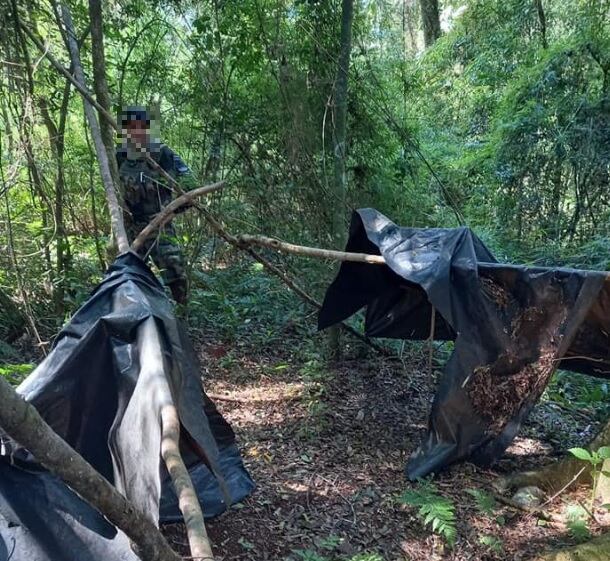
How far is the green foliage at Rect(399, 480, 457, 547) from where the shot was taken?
9.84 ft

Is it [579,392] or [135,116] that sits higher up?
[135,116]

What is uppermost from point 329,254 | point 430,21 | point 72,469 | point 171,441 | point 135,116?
point 430,21

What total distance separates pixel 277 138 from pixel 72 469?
5118mm

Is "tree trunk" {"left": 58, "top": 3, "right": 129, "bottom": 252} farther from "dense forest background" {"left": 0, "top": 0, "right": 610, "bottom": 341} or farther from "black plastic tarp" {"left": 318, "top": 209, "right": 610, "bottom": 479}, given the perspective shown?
"black plastic tarp" {"left": 318, "top": 209, "right": 610, "bottom": 479}

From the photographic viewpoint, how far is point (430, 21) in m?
12.9

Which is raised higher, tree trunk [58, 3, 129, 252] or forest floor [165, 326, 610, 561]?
tree trunk [58, 3, 129, 252]

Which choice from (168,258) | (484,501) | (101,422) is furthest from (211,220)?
(484,501)

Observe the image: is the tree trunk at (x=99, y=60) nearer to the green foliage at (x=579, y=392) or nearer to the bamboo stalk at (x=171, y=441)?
the bamboo stalk at (x=171, y=441)

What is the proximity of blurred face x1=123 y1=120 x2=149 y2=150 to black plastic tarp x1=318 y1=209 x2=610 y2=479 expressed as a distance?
236 centimetres

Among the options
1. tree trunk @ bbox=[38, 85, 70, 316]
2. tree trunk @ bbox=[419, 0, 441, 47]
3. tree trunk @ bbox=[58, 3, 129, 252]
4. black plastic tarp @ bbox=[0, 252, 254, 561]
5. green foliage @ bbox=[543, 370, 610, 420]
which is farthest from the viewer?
tree trunk @ bbox=[419, 0, 441, 47]

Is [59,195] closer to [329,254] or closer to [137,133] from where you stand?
[137,133]

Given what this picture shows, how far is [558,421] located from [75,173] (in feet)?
17.5

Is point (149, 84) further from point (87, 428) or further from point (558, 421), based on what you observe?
point (558, 421)

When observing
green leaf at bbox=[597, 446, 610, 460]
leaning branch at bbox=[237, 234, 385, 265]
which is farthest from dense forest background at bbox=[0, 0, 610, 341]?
green leaf at bbox=[597, 446, 610, 460]
